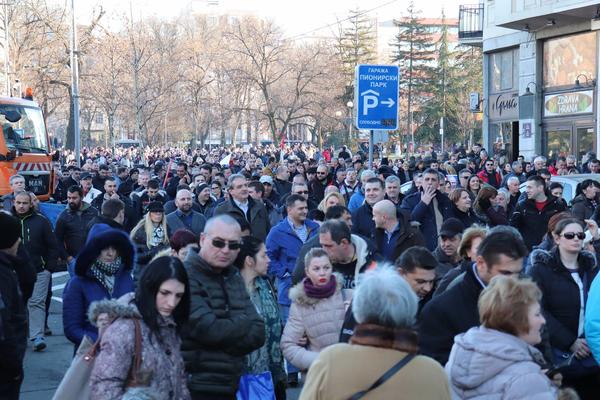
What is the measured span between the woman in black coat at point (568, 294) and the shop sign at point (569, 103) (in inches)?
932

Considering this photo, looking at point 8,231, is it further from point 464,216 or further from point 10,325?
point 464,216

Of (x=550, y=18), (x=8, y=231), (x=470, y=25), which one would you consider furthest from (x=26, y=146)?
(x=470, y=25)

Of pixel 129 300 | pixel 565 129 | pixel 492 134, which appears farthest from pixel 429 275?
pixel 492 134

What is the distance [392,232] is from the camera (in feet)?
28.1

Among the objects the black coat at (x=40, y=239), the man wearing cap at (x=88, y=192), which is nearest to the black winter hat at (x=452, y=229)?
the black coat at (x=40, y=239)

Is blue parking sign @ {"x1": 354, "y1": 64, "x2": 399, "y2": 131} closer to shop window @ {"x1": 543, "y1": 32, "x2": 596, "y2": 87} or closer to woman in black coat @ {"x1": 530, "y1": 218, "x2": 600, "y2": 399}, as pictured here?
woman in black coat @ {"x1": 530, "y1": 218, "x2": 600, "y2": 399}

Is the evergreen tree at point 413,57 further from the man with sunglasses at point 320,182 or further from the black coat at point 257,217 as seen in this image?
the black coat at point 257,217

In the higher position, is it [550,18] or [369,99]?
[550,18]

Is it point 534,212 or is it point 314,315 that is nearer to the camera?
point 314,315

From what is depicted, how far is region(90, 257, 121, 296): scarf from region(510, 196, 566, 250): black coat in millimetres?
6859

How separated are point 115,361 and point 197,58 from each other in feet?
187

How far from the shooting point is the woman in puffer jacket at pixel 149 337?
414cm

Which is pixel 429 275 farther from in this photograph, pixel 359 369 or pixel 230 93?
pixel 230 93

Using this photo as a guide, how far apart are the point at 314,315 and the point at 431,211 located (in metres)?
5.47
